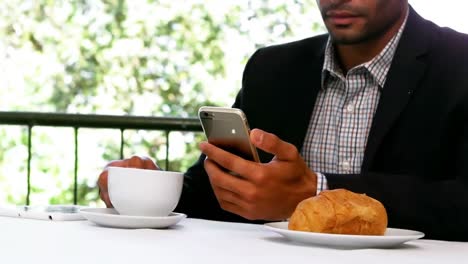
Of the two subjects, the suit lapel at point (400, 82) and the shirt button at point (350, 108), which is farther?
the shirt button at point (350, 108)

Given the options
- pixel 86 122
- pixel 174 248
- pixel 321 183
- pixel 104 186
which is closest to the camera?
pixel 174 248

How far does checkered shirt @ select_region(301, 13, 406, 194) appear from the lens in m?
1.66

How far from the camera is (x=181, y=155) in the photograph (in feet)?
14.7

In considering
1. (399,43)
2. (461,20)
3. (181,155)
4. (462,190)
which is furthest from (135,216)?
(181,155)

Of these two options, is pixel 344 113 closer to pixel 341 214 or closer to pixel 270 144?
pixel 270 144

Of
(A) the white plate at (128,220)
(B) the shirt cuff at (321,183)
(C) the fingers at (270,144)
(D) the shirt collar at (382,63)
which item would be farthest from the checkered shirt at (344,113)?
(A) the white plate at (128,220)

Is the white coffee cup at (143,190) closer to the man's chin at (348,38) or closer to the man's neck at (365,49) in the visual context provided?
the man's chin at (348,38)

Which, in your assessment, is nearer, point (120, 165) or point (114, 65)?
point (120, 165)

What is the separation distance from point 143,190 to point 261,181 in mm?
176

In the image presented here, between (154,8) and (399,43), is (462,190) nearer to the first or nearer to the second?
(399,43)

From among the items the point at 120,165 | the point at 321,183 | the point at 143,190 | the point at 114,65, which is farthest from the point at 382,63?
the point at 114,65

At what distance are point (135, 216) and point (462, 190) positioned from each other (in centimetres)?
56

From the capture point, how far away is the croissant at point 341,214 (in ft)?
3.16

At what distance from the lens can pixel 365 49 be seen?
1.72 m
